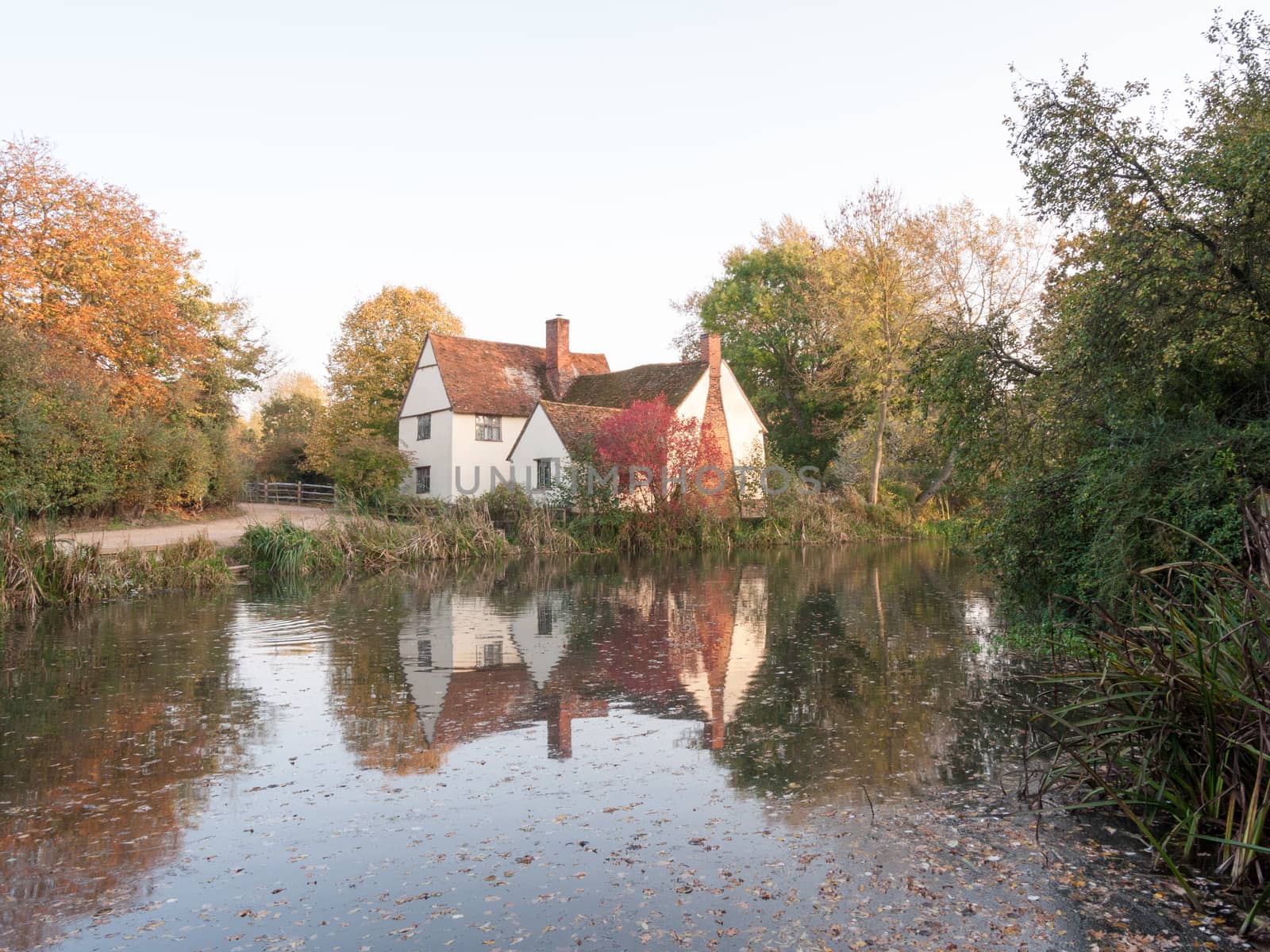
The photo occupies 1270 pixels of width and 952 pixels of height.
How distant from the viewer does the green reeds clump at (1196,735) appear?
4.27 m

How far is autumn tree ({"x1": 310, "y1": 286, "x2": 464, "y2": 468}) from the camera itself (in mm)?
47250

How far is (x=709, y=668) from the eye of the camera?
1002 cm

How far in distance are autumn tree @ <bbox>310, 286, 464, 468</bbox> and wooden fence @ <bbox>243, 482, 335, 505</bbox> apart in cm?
392

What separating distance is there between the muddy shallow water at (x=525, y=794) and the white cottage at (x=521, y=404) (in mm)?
23490

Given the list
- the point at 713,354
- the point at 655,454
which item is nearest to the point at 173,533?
the point at 655,454

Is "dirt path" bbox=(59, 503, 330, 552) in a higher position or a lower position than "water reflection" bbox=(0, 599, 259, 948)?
higher

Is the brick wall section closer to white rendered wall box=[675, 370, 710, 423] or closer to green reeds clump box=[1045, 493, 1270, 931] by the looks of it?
white rendered wall box=[675, 370, 710, 423]

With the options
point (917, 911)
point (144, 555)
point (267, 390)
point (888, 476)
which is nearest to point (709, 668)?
point (917, 911)

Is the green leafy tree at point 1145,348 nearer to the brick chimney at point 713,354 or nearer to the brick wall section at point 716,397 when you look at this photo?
the brick wall section at point 716,397

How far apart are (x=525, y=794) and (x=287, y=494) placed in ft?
133

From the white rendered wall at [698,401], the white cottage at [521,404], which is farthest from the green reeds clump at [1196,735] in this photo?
the white rendered wall at [698,401]

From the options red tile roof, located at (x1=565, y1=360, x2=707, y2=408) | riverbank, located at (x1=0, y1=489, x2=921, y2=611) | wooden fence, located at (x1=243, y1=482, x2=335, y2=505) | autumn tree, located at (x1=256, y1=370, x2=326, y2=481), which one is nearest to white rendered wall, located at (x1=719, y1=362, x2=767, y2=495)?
red tile roof, located at (x1=565, y1=360, x2=707, y2=408)

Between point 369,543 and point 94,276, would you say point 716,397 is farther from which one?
point 94,276

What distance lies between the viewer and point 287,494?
4300cm
